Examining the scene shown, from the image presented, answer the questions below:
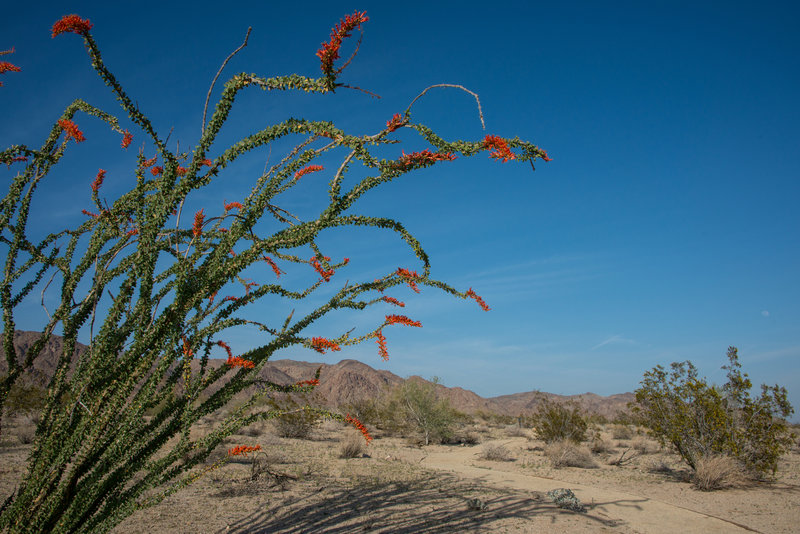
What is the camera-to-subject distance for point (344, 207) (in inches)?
107

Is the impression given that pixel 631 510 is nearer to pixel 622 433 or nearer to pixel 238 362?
pixel 238 362

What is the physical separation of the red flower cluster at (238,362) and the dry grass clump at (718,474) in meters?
11.1

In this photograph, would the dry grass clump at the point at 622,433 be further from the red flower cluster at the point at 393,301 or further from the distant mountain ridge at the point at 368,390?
the distant mountain ridge at the point at 368,390

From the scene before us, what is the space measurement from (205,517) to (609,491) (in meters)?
8.07

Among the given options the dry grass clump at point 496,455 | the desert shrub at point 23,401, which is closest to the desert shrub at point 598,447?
the dry grass clump at point 496,455

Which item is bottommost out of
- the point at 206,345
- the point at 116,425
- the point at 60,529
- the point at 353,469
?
the point at 353,469

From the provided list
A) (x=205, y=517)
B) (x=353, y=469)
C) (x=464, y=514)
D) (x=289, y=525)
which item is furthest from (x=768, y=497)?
(x=205, y=517)

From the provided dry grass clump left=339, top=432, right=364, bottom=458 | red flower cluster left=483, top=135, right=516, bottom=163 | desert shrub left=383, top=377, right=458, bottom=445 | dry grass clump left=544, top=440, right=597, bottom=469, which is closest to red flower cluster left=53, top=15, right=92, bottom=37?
red flower cluster left=483, top=135, right=516, bottom=163

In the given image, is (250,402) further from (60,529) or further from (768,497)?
(768,497)

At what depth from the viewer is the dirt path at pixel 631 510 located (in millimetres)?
6629

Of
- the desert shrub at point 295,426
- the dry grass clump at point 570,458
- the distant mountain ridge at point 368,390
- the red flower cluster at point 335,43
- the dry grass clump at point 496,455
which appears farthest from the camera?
the distant mountain ridge at point 368,390

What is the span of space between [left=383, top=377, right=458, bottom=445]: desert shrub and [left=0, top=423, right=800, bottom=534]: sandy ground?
23.0 feet

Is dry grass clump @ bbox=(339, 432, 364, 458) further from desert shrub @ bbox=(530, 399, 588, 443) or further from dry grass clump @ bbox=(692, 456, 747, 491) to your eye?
dry grass clump @ bbox=(692, 456, 747, 491)

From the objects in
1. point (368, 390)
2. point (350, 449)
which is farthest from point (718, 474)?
point (368, 390)
